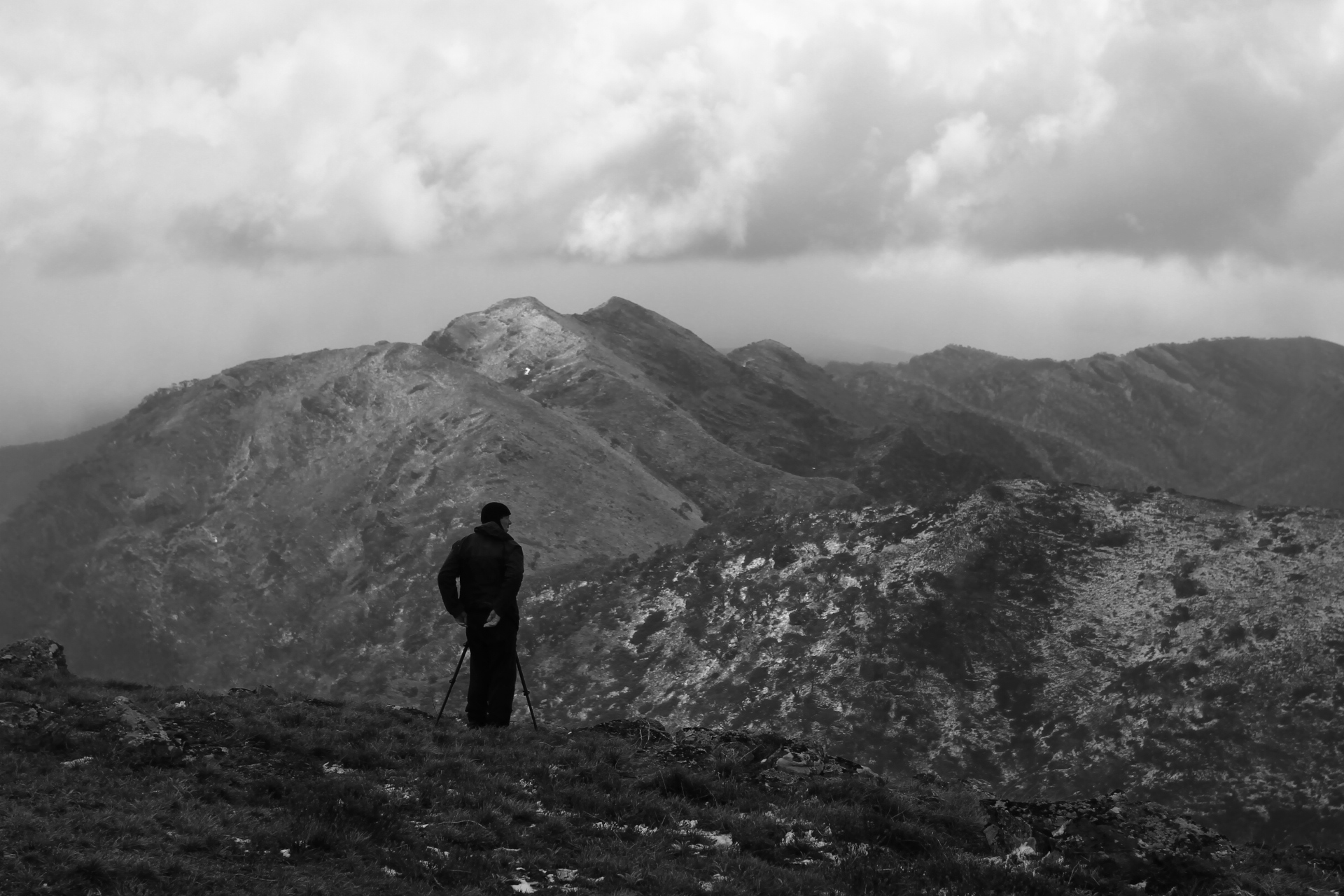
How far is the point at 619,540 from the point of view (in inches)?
3718

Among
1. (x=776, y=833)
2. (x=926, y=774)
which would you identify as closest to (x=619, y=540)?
(x=926, y=774)

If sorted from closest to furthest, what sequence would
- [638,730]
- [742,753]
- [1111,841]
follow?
[1111,841] < [742,753] < [638,730]

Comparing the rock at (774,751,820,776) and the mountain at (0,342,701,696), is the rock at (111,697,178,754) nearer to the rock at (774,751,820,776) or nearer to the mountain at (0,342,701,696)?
the rock at (774,751,820,776)

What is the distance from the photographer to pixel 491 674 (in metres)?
18.5

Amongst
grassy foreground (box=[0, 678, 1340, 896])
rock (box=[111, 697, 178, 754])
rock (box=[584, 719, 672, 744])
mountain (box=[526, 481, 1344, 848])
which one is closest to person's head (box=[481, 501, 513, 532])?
grassy foreground (box=[0, 678, 1340, 896])

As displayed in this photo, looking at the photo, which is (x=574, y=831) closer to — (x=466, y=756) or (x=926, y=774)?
(x=466, y=756)

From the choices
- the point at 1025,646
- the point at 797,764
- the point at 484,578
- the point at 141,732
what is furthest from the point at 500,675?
the point at 1025,646

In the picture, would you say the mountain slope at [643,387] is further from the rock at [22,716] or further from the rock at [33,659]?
the rock at [22,716]

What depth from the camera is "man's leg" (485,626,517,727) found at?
1825 centimetres

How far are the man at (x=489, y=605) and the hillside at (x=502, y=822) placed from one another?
0.87 meters

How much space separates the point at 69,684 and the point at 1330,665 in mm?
44846

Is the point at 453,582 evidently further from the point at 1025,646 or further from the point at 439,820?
the point at 1025,646

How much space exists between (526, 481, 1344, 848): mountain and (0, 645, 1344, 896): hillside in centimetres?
2912

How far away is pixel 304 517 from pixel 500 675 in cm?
9376
